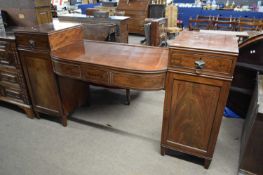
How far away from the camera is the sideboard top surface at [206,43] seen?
1227 millimetres

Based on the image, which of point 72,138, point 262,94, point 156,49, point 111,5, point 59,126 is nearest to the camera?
point 262,94

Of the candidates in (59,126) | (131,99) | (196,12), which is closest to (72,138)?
(59,126)

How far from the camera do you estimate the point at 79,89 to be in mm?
2232

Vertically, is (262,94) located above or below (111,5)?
below

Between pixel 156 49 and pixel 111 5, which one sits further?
pixel 111 5

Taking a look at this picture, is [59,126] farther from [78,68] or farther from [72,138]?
[78,68]

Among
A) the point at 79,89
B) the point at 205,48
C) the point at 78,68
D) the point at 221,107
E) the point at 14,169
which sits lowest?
the point at 14,169

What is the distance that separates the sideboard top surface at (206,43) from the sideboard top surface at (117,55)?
8.0 inches

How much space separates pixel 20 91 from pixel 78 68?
3.29ft

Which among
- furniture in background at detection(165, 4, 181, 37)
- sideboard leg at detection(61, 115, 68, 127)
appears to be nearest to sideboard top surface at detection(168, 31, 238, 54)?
sideboard leg at detection(61, 115, 68, 127)

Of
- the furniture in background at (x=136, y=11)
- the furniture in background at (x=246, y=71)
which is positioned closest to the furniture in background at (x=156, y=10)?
the furniture in background at (x=136, y=11)

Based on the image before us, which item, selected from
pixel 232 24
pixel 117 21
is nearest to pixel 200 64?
pixel 117 21

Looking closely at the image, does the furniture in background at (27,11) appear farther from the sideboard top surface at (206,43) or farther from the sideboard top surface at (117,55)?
the sideboard top surface at (206,43)

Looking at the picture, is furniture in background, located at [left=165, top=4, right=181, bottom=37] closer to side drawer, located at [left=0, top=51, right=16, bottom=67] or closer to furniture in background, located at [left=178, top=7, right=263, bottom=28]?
furniture in background, located at [left=178, top=7, right=263, bottom=28]
